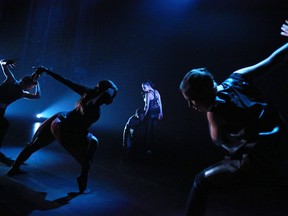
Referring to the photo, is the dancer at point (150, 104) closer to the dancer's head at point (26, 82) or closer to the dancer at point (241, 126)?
the dancer's head at point (26, 82)

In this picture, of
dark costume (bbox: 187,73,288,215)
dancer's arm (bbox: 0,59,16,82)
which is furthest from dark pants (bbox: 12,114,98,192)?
dark costume (bbox: 187,73,288,215)

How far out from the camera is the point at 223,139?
1.62m

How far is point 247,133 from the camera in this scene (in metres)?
1.56

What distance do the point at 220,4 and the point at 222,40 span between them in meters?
1.46

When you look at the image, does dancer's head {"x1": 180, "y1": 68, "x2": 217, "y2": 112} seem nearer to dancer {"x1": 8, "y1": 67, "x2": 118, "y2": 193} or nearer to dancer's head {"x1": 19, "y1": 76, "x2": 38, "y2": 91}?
dancer {"x1": 8, "y1": 67, "x2": 118, "y2": 193}

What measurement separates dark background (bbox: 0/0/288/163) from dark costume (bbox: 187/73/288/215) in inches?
224

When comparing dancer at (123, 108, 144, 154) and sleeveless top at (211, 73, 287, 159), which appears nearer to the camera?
sleeveless top at (211, 73, 287, 159)

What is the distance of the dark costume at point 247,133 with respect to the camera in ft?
5.08

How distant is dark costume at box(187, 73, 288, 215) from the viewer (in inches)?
60.9

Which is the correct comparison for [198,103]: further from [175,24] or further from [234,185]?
[175,24]

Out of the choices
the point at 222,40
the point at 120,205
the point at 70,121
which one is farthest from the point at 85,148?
the point at 222,40

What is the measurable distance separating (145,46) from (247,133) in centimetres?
1254

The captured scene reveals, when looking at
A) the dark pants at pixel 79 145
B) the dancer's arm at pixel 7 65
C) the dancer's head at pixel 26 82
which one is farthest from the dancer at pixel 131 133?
the dark pants at pixel 79 145

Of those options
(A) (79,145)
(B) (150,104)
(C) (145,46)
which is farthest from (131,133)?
(C) (145,46)
